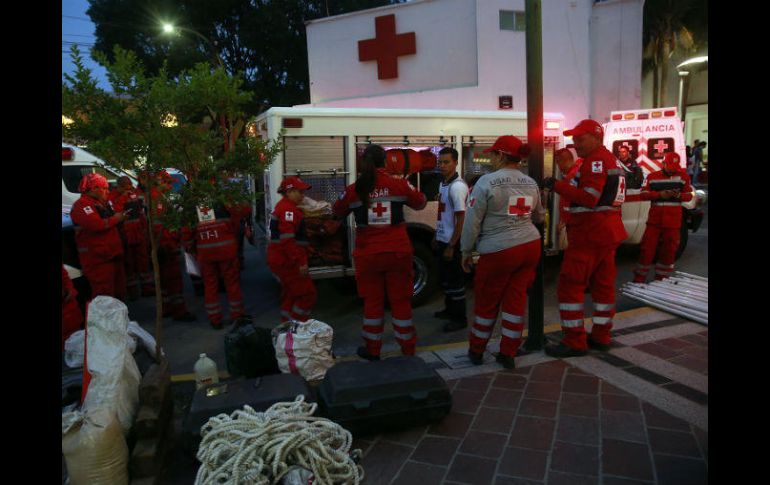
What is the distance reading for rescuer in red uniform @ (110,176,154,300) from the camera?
6672 mm

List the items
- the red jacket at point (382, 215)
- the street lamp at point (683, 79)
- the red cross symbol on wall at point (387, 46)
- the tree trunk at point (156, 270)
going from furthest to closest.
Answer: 1. the street lamp at point (683, 79)
2. the red cross symbol on wall at point (387, 46)
3. the red jacket at point (382, 215)
4. the tree trunk at point (156, 270)

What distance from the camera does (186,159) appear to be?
3629mm

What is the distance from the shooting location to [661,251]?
7020 mm

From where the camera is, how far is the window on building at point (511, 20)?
8883 millimetres

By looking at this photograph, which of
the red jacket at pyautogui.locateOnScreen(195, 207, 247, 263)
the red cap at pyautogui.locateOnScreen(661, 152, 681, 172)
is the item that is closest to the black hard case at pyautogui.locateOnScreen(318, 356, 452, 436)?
the red jacket at pyautogui.locateOnScreen(195, 207, 247, 263)

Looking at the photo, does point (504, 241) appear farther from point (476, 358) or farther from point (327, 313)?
point (327, 313)

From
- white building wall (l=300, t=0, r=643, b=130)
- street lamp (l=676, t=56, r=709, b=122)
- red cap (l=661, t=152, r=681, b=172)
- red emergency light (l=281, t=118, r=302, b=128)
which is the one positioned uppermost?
street lamp (l=676, t=56, r=709, b=122)

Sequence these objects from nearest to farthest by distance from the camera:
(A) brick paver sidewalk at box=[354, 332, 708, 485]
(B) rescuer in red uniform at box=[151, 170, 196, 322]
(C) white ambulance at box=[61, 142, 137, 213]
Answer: (A) brick paver sidewalk at box=[354, 332, 708, 485] → (B) rescuer in red uniform at box=[151, 170, 196, 322] → (C) white ambulance at box=[61, 142, 137, 213]

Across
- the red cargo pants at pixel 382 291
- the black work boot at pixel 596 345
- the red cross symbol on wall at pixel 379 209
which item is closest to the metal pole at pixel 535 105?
the black work boot at pixel 596 345

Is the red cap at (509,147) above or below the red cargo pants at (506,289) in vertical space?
above

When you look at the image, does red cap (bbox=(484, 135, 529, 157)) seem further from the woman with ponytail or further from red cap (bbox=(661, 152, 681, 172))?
red cap (bbox=(661, 152, 681, 172))

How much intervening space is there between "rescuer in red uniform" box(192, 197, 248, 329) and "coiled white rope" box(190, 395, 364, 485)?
294 cm

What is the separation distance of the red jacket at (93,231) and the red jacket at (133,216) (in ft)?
3.16

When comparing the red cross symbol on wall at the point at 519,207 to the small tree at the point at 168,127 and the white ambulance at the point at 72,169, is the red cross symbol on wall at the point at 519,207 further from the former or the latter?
the white ambulance at the point at 72,169
